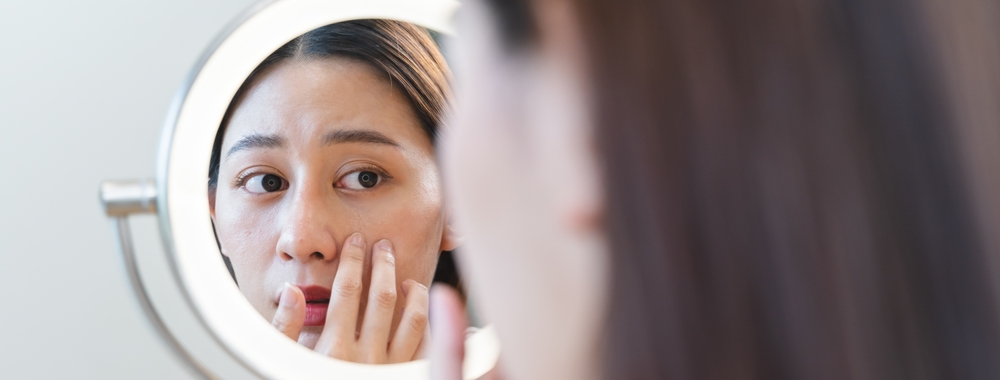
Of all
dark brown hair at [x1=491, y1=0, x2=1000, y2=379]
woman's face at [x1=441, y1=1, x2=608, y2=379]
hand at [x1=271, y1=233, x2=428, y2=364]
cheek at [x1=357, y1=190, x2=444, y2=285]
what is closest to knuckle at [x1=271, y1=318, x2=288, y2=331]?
hand at [x1=271, y1=233, x2=428, y2=364]

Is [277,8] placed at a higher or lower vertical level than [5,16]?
lower

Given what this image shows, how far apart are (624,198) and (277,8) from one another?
351 millimetres

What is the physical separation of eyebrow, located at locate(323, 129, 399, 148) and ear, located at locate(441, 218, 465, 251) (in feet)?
0.28

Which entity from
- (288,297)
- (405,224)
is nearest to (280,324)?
(288,297)

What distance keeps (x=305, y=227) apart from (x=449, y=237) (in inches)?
5.0

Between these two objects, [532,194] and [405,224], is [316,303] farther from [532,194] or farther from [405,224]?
[532,194]

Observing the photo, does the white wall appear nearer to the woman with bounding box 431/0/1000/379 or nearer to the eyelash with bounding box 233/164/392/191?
the eyelash with bounding box 233/164/392/191

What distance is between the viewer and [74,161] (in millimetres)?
867

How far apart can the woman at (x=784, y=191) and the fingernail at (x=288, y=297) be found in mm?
395

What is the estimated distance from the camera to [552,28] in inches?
12.1

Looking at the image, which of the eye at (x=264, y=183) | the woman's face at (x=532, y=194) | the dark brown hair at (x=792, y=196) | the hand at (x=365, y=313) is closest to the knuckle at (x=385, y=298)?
the hand at (x=365, y=313)

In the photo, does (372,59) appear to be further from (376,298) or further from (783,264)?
(783,264)

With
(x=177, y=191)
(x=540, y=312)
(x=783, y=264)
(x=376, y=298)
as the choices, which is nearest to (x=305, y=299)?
(x=376, y=298)

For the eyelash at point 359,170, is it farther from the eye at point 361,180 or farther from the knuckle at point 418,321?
the knuckle at point 418,321
